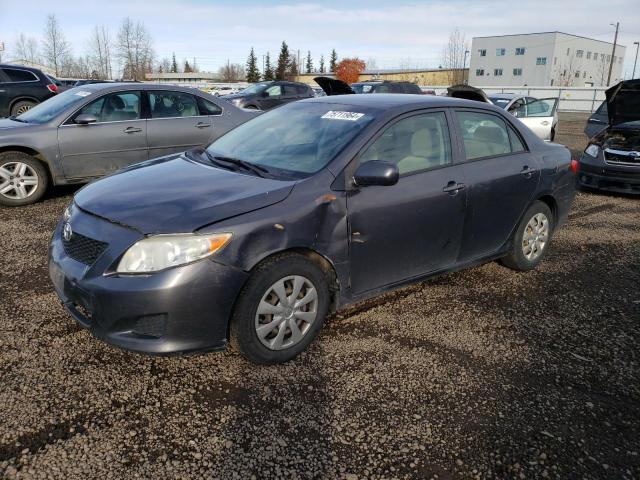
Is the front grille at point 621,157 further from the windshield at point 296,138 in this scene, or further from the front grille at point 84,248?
the front grille at point 84,248

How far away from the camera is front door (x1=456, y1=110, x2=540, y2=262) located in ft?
13.0

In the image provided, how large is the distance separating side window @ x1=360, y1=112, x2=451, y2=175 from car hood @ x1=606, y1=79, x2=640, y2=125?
21.1 feet

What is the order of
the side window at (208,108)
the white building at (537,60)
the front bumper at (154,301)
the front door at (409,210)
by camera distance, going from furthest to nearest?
the white building at (537,60) < the side window at (208,108) < the front door at (409,210) < the front bumper at (154,301)

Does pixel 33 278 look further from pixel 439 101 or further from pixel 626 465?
pixel 626 465

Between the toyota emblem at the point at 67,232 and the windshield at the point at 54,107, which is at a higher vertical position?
the windshield at the point at 54,107

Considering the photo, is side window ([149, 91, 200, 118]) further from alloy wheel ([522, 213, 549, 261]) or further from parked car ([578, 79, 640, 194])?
parked car ([578, 79, 640, 194])

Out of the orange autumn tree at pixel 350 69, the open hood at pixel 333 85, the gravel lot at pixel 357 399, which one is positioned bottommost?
the gravel lot at pixel 357 399

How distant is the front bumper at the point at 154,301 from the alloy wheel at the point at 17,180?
4453mm

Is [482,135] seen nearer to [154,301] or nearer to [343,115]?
[343,115]

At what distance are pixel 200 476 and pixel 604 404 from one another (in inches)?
87.4

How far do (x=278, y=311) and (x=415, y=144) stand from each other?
5.31 feet

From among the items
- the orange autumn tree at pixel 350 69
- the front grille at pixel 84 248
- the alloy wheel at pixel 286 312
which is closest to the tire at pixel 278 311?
the alloy wheel at pixel 286 312

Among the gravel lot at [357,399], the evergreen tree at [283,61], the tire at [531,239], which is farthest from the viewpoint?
the evergreen tree at [283,61]

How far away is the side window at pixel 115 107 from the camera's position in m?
6.82
